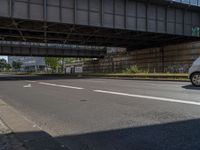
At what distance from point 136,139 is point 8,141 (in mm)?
2258

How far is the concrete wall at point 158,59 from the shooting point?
4509 centimetres

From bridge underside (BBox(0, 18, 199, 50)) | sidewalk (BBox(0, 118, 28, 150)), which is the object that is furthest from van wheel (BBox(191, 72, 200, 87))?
bridge underside (BBox(0, 18, 199, 50))

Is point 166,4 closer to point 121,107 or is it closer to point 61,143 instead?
point 121,107

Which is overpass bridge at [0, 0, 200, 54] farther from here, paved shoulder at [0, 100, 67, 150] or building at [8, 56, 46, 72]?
building at [8, 56, 46, 72]

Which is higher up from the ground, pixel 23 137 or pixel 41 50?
pixel 41 50

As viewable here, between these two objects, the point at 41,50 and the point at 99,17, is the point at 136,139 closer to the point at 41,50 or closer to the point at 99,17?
the point at 99,17

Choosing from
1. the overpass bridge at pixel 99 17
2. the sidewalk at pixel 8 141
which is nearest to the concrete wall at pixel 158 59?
the overpass bridge at pixel 99 17

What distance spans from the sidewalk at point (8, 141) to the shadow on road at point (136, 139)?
15cm

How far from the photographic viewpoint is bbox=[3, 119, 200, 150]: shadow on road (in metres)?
4.81

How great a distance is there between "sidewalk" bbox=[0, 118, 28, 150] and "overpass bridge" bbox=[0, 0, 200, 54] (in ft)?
85.3

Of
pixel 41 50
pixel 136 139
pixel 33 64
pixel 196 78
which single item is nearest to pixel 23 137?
pixel 136 139

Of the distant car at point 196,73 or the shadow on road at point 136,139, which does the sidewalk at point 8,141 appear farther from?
the distant car at point 196,73

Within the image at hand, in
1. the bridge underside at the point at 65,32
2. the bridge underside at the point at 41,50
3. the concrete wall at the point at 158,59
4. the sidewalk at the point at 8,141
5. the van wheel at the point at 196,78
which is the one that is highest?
the bridge underside at the point at 65,32

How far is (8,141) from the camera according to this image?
517 cm
